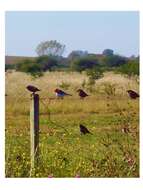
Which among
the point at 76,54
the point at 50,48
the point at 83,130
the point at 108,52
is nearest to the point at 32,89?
the point at 50,48

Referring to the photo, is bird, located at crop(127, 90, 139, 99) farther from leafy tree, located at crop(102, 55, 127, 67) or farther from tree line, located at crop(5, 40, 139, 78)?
leafy tree, located at crop(102, 55, 127, 67)

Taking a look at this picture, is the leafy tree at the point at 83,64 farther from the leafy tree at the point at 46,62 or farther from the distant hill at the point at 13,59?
the distant hill at the point at 13,59

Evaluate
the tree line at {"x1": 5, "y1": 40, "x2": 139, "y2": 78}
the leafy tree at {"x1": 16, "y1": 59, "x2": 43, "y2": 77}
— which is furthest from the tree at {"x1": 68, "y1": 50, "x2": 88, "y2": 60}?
the leafy tree at {"x1": 16, "y1": 59, "x2": 43, "y2": 77}

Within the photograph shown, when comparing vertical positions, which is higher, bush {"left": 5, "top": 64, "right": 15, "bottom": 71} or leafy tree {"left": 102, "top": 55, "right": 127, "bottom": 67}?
leafy tree {"left": 102, "top": 55, "right": 127, "bottom": 67}

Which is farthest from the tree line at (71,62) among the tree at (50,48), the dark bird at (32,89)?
the dark bird at (32,89)

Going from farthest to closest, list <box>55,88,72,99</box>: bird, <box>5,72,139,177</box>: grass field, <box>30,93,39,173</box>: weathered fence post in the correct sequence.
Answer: <box>55,88,72,99</box>: bird → <box>5,72,139,177</box>: grass field → <box>30,93,39,173</box>: weathered fence post

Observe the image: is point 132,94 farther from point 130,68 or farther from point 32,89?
point 32,89
